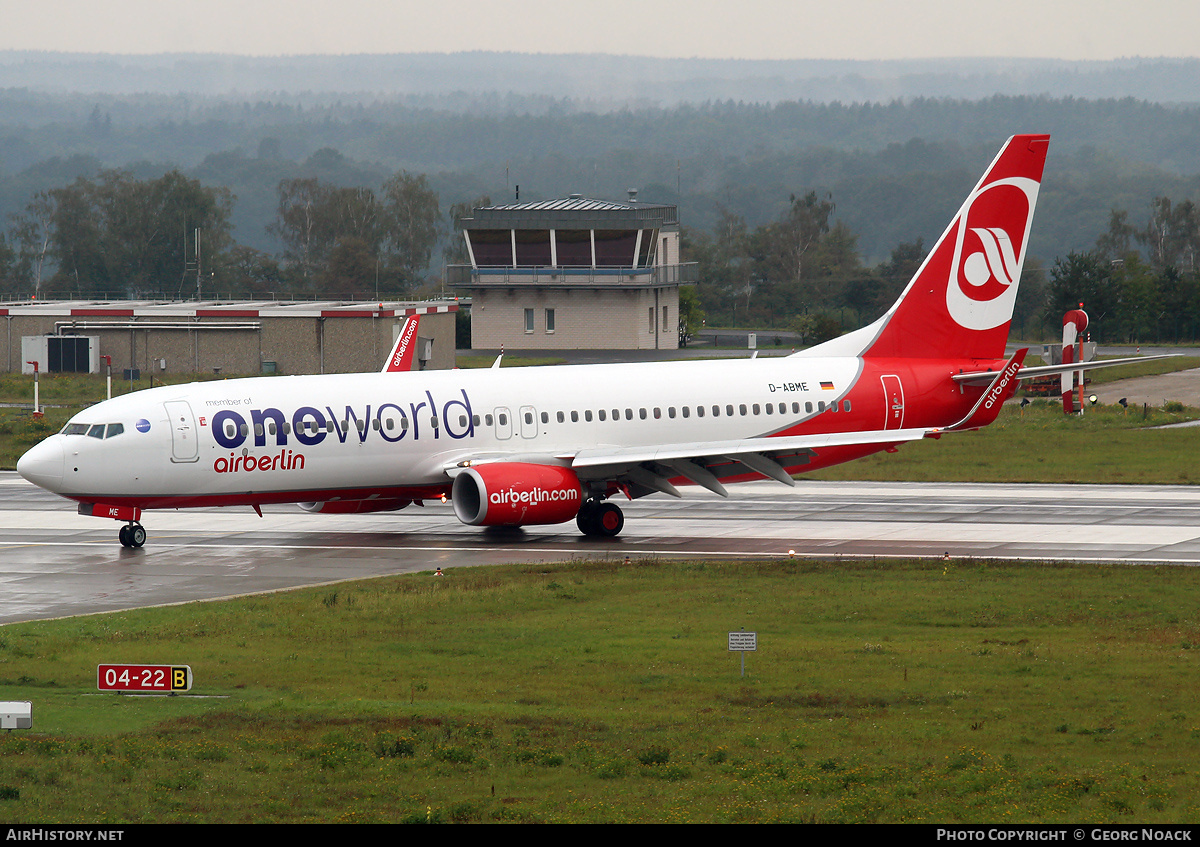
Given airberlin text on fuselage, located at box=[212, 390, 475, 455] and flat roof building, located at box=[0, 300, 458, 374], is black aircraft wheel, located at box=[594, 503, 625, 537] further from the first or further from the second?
flat roof building, located at box=[0, 300, 458, 374]

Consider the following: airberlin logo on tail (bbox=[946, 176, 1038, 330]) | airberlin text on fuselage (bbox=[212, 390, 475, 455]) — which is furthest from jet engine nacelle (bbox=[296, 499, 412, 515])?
airberlin logo on tail (bbox=[946, 176, 1038, 330])

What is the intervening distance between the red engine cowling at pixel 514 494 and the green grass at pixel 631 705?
557 cm

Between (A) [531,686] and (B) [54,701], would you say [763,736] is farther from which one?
(B) [54,701]

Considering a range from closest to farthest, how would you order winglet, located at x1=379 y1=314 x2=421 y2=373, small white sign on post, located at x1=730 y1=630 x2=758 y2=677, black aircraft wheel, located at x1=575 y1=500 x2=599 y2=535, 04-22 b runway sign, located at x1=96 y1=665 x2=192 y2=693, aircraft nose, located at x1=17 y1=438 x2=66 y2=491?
04-22 b runway sign, located at x1=96 y1=665 x2=192 y2=693
small white sign on post, located at x1=730 y1=630 x2=758 y2=677
aircraft nose, located at x1=17 y1=438 x2=66 y2=491
black aircraft wheel, located at x1=575 y1=500 x2=599 y2=535
winglet, located at x1=379 y1=314 x2=421 y2=373

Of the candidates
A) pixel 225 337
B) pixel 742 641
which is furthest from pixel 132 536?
pixel 225 337

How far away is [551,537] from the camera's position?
132ft

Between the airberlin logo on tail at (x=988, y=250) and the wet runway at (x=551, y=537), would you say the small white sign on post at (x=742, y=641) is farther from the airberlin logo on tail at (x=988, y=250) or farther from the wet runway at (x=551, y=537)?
the airberlin logo on tail at (x=988, y=250)

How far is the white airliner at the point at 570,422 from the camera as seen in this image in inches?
1446

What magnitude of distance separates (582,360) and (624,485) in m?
60.2

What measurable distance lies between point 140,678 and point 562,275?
90.6 m

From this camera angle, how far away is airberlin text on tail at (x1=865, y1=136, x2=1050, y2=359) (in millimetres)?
44531

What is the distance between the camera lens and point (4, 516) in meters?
44.6

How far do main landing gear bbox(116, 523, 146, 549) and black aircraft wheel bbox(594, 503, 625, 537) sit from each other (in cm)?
1218
